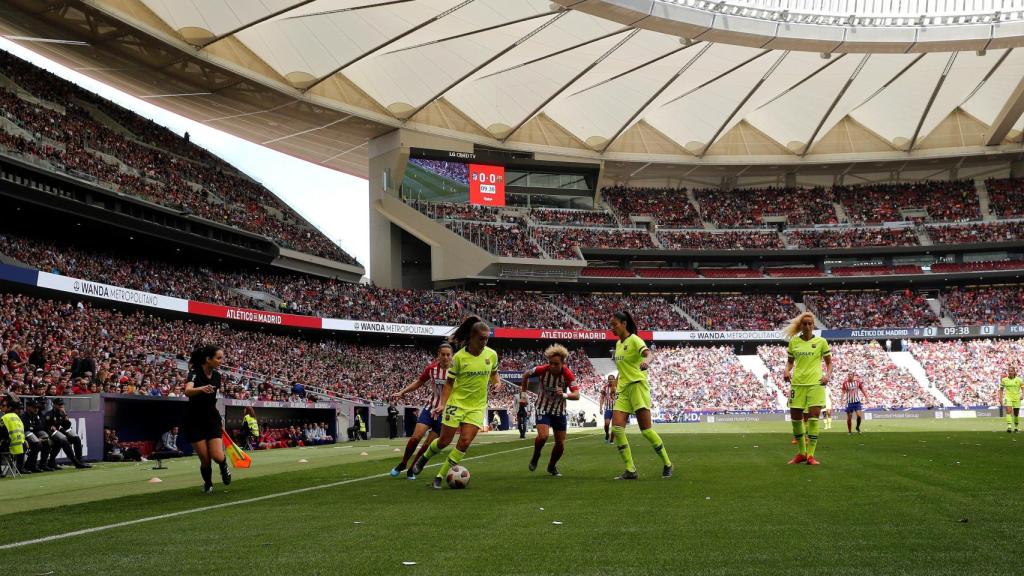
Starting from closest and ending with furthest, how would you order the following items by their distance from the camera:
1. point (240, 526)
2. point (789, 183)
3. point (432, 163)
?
point (240, 526) < point (432, 163) < point (789, 183)

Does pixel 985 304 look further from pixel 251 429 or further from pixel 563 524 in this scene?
pixel 563 524

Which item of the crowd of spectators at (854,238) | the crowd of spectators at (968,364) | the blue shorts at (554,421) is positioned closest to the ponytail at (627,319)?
the blue shorts at (554,421)

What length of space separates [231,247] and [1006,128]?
56.5 meters

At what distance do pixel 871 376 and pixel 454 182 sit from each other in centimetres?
3254

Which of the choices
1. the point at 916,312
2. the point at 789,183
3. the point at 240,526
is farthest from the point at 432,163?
the point at 240,526

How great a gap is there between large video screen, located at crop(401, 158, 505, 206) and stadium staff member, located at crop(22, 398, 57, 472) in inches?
1775

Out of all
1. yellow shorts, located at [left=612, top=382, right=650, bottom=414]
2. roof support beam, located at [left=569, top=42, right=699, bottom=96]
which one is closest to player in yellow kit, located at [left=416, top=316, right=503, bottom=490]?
yellow shorts, located at [left=612, top=382, right=650, bottom=414]

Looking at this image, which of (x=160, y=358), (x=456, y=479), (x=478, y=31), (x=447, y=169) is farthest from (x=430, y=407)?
(x=447, y=169)

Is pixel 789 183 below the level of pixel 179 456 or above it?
above

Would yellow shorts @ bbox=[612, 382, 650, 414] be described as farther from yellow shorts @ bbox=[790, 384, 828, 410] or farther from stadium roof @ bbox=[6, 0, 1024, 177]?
stadium roof @ bbox=[6, 0, 1024, 177]

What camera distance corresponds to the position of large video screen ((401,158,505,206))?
64.0 meters

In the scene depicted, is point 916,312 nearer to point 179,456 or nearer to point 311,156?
point 311,156

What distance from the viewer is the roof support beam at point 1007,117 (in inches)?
2324

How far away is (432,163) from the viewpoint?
63.8 meters
